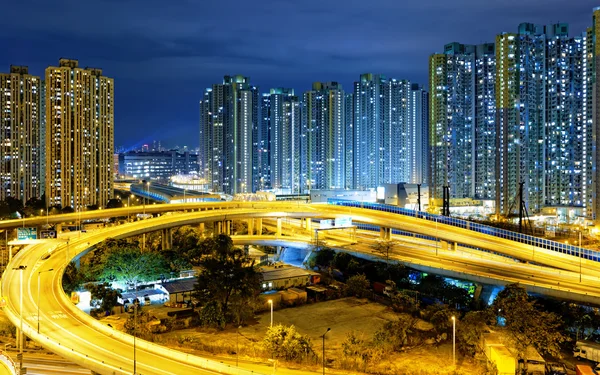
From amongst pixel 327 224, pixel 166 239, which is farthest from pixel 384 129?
pixel 166 239

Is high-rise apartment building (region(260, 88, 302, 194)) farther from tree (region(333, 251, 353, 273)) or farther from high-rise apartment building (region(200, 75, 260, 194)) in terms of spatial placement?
tree (region(333, 251, 353, 273))

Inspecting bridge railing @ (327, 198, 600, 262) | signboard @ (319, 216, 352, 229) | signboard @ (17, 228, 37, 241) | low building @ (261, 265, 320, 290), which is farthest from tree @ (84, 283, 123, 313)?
bridge railing @ (327, 198, 600, 262)

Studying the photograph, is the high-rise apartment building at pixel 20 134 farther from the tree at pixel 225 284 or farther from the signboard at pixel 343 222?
the tree at pixel 225 284

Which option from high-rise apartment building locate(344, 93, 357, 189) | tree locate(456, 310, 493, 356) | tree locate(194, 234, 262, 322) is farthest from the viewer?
high-rise apartment building locate(344, 93, 357, 189)

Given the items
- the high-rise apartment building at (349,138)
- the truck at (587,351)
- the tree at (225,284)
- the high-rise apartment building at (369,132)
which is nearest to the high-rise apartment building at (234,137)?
the high-rise apartment building at (349,138)

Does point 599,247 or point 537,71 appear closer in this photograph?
point 599,247

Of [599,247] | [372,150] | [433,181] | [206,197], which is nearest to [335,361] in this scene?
[599,247]

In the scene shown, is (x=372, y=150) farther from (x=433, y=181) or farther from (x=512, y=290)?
(x=512, y=290)
